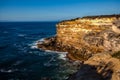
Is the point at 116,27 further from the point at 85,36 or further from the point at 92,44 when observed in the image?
the point at 85,36

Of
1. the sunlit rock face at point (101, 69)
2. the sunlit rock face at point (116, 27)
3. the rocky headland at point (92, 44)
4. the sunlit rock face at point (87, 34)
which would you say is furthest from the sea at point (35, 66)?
the sunlit rock face at point (101, 69)

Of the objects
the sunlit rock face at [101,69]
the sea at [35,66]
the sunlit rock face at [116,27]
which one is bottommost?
the sea at [35,66]

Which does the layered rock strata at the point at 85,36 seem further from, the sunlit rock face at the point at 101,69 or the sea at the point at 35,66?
the sunlit rock face at the point at 101,69

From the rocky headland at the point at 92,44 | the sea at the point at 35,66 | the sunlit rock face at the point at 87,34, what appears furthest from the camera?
the sunlit rock face at the point at 87,34

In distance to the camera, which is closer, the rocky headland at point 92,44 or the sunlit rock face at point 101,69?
the sunlit rock face at point 101,69

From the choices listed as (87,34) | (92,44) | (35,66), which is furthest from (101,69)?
(87,34)

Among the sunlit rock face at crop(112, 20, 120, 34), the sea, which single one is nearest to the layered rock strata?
the sunlit rock face at crop(112, 20, 120, 34)

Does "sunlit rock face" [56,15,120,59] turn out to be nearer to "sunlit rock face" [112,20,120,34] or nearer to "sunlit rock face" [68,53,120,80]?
"sunlit rock face" [112,20,120,34]

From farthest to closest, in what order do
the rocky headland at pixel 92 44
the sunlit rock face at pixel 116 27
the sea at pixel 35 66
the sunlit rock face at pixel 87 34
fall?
1. the sunlit rock face at pixel 87 34
2. the sea at pixel 35 66
3. the sunlit rock face at pixel 116 27
4. the rocky headland at pixel 92 44
